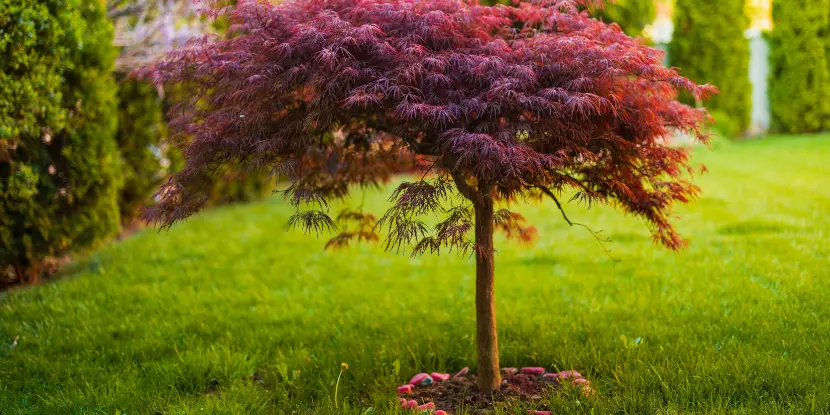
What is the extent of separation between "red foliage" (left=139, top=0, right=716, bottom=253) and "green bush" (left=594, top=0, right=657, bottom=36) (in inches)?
404

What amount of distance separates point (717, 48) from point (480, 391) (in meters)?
13.2

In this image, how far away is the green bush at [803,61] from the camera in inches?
538

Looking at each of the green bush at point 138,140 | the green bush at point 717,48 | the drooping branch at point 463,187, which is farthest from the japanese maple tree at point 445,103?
the green bush at point 717,48

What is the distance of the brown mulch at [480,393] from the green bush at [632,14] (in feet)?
34.8

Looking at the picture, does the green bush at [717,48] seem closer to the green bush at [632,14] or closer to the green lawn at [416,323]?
the green bush at [632,14]

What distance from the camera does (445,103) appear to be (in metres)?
2.77

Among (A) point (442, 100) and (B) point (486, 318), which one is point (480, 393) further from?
(A) point (442, 100)

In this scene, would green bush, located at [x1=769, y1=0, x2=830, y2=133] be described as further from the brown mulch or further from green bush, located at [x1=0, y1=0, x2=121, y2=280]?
green bush, located at [x1=0, y1=0, x2=121, y2=280]

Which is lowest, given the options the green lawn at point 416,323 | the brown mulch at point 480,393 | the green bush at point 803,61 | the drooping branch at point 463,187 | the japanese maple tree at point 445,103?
the brown mulch at point 480,393

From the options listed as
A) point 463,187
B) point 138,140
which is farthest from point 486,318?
point 138,140

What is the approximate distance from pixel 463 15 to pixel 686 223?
4418mm

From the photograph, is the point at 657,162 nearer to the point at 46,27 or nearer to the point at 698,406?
the point at 698,406

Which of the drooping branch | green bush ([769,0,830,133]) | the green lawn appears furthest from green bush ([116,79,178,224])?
green bush ([769,0,830,133])

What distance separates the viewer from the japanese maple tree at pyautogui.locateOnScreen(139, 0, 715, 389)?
2.71 metres
